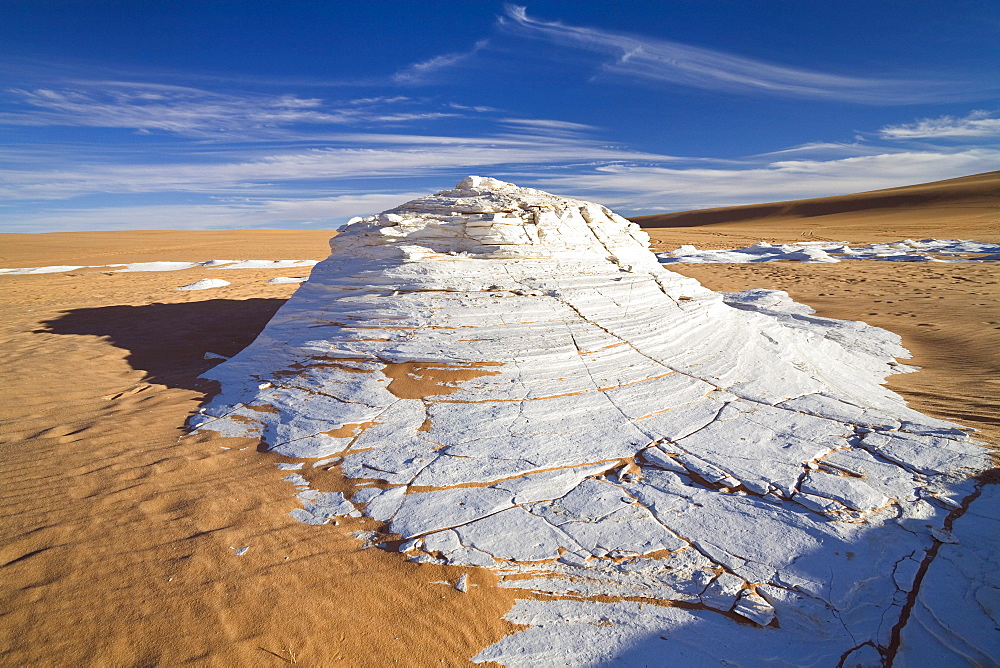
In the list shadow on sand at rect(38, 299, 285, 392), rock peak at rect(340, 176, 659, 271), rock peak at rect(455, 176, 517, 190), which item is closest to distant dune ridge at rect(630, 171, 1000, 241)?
rock peak at rect(340, 176, 659, 271)

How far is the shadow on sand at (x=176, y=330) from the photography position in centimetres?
591

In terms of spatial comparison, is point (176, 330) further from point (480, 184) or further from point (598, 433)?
point (598, 433)

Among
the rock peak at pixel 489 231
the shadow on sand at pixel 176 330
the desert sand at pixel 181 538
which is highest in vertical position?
the rock peak at pixel 489 231

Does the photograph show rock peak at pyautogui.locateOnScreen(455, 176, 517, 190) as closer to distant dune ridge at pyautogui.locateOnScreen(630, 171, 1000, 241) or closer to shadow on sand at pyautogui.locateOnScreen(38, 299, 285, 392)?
shadow on sand at pyautogui.locateOnScreen(38, 299, 285, 392)

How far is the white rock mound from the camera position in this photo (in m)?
2.31

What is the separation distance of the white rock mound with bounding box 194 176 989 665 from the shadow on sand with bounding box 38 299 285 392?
4.50 ft

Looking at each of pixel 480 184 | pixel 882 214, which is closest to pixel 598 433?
pixel 480 184

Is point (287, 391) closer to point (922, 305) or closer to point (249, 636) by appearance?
point (249, 636)

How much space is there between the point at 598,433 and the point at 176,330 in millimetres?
7465

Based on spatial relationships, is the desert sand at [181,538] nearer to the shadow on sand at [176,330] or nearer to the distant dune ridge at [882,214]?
the shadow on sand at [176,330]

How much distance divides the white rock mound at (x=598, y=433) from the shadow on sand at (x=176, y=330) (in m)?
1.37

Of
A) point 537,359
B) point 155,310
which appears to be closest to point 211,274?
point 155,310

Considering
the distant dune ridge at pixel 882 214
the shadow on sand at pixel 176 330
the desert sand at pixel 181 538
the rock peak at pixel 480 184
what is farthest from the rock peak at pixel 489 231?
the distant dune ridge at pixel 882 214

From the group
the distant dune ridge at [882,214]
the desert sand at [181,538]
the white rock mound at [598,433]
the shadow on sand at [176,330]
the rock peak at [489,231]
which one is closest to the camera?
the desert sand at [181,538]
